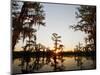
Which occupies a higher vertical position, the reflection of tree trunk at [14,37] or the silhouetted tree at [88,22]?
the silhouetted tree at [88,22]

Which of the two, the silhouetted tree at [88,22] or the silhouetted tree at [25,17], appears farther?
the silhouetted tree at [88,22]

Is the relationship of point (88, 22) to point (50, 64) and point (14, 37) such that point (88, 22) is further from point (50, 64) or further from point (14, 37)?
point (14, 37)

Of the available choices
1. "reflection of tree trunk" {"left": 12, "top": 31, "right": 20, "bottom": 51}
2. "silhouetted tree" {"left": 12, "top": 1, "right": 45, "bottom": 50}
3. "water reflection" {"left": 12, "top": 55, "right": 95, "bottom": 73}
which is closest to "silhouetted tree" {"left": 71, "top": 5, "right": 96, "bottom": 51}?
"water reflection" {"left": 12, "top": 55, "right": 95, "bottom": 73}

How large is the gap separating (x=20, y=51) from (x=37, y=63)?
244mm

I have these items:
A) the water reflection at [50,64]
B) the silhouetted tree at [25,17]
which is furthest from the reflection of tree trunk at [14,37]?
the water reflection at [50,64]

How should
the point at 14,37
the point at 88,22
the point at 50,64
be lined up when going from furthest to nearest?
1. the point at 88,22
2. the point at 50,64
3. the point at 14,37

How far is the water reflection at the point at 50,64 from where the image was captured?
8.27ft

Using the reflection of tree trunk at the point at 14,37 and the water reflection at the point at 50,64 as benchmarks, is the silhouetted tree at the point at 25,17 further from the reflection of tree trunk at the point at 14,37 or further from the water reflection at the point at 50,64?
the water reflection at the point at 50,64

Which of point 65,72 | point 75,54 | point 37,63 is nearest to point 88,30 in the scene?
point 75,54

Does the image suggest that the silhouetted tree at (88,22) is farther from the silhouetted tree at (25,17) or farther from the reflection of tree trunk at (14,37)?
the reflection of tree trunk at (14,37)

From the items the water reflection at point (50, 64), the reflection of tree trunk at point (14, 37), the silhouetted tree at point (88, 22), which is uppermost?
the silhouetted tree at point (88, 22)

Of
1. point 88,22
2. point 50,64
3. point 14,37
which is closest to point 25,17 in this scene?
point 14,37

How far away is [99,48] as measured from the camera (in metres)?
2.86

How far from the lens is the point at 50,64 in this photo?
2637 millimetres
